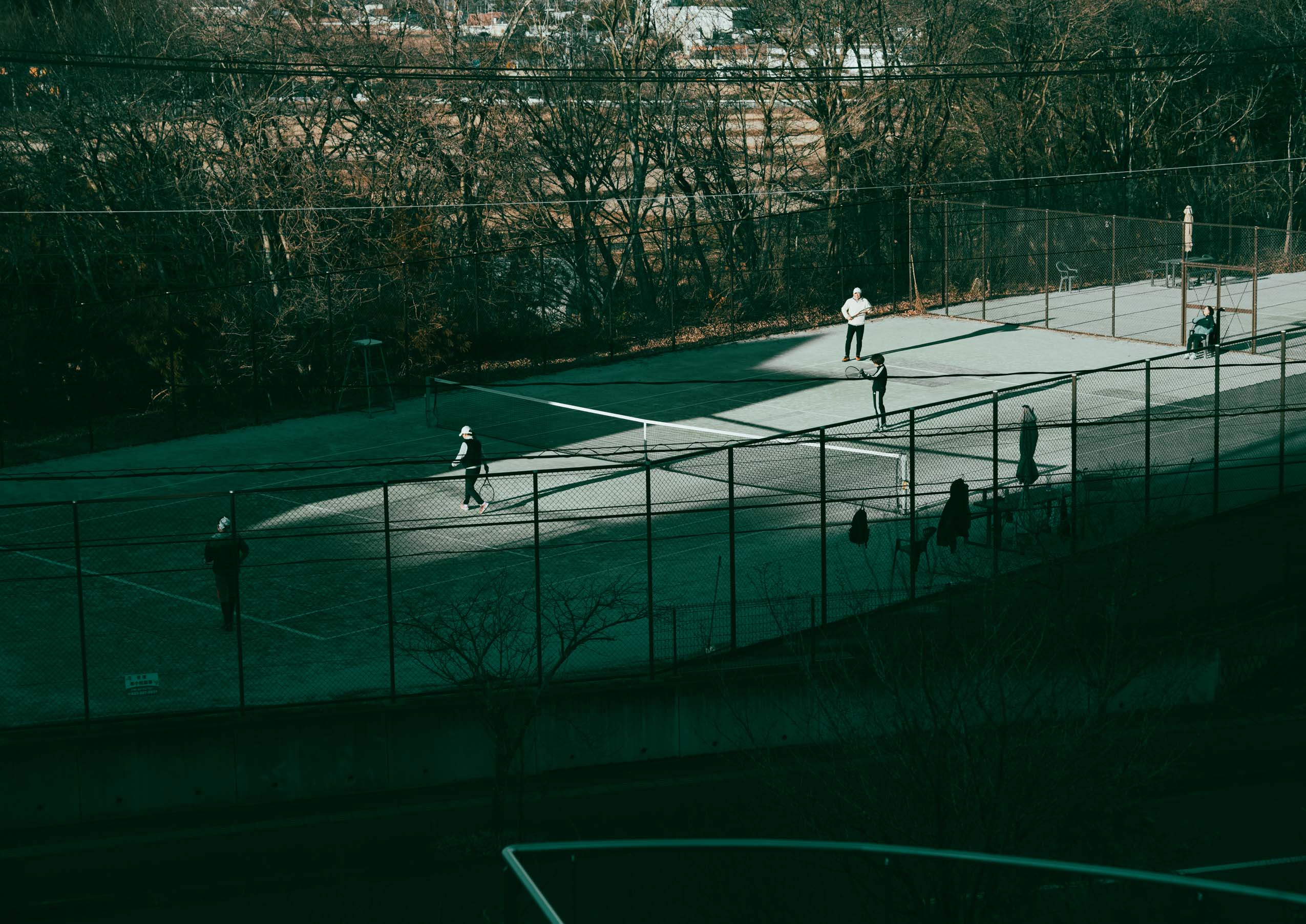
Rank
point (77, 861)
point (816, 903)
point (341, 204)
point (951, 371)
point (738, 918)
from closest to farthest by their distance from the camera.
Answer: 1. point (738, 918)
2. point (816, 903)
3. point (77, 861)
4. point (951, 371)
5. point (341, 204)

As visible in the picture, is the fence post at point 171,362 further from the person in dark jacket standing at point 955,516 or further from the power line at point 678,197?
the person in dark jacket standing at point 955,516

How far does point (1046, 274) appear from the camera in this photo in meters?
41.7

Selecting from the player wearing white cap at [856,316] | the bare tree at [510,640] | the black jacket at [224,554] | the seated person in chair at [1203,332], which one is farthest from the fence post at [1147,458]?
the black jacket at [224,554]

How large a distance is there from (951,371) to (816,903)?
2359 cm

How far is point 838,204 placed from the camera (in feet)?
147

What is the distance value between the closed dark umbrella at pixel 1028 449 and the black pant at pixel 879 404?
2585mm

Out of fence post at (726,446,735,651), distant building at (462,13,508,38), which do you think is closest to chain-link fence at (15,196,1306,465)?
distant building at (462,13,508,38)

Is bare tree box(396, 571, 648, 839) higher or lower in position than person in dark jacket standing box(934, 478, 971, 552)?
lower

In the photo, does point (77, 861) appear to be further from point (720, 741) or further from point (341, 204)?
point (341, 204)

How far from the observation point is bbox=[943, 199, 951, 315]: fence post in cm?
4338

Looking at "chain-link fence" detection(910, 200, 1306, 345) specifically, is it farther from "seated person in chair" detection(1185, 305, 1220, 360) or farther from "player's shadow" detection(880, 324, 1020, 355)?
"seated person in chair" detection(1185, 305, 1220, 360)

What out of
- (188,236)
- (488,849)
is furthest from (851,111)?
(488,849)

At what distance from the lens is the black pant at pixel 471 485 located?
981 inches

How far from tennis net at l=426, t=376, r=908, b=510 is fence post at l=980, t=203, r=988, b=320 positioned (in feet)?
47.8
